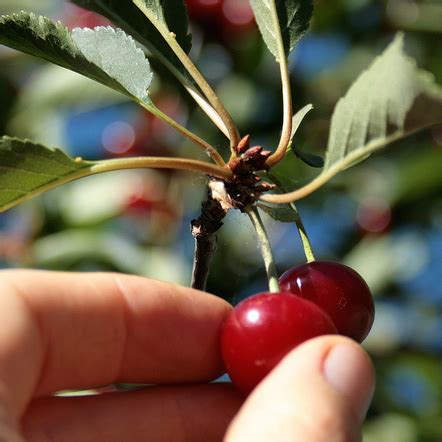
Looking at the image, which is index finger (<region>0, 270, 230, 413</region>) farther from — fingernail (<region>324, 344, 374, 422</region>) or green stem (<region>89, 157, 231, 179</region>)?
fingernail (<region>324, 344, 374, 422</region>)

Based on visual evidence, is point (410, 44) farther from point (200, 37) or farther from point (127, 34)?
point (127, 34)

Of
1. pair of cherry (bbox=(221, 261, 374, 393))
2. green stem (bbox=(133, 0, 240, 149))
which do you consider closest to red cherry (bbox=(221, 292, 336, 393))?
pair of cherry (bbox=(221, 261, 374, 393))

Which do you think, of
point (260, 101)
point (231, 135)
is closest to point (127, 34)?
point (231, 135)

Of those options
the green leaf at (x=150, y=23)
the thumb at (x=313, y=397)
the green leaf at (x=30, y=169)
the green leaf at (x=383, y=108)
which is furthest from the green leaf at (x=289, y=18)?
the thumb at (x=313, y=397)

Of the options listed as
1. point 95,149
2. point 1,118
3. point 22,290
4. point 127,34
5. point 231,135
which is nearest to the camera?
point 22,290

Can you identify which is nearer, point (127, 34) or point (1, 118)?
point (127, 34)

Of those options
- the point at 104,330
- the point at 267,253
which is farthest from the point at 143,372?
the point at 267,253

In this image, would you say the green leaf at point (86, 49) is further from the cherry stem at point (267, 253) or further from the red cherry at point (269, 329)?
the red cherry at point (269, 329)
